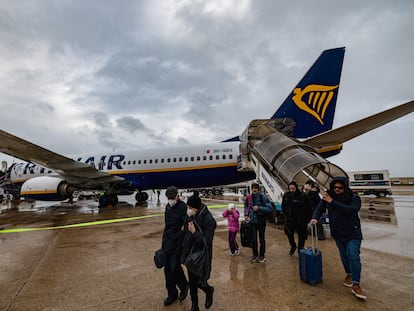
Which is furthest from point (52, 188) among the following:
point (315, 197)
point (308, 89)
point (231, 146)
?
point (308, 89)

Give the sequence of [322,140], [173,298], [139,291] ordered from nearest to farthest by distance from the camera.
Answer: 1. [173,298]
2. [139,291]
3. [322,140]

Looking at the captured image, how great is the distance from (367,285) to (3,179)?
81.9 feet

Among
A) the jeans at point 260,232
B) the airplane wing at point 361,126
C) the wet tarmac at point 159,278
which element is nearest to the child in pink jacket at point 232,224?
the wet tarmac at point 159,278

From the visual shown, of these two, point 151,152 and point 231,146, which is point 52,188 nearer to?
point 151,152

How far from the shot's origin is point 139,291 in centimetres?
324

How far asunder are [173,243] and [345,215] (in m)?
2.44

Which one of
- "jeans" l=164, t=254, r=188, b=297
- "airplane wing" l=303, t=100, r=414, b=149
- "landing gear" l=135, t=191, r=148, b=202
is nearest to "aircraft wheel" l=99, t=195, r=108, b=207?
"landing gear" l=135, t=191, r=148, b=202

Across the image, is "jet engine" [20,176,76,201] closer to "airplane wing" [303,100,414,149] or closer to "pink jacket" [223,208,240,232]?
"pink jacket" [223,208,240,232]

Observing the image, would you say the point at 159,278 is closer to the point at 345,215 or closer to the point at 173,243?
the point at 173,243

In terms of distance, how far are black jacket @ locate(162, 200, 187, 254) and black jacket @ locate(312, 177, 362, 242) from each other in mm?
2177

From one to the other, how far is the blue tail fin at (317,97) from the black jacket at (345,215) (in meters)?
7.94

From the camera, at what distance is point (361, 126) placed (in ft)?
20.8

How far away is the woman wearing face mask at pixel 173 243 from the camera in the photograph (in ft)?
9.37

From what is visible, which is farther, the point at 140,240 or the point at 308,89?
the point at 308,89
